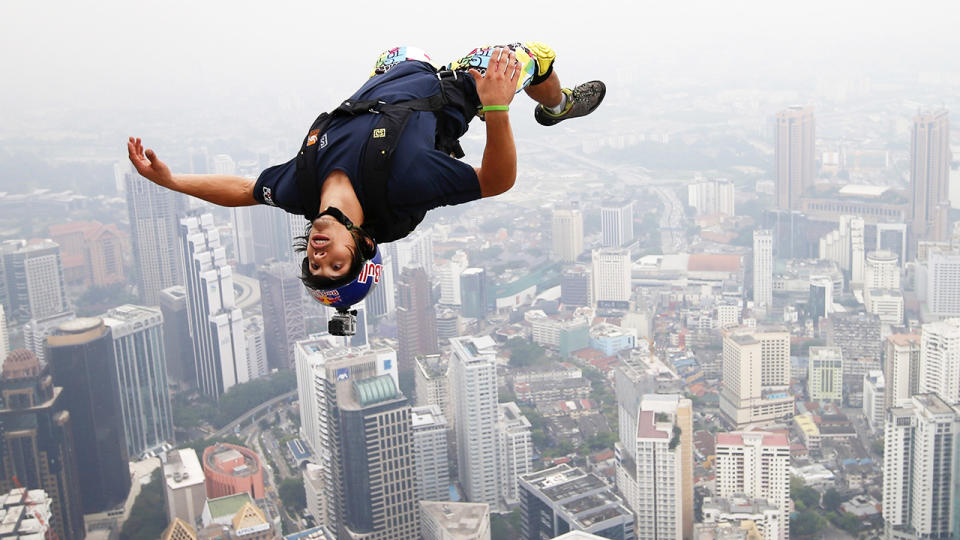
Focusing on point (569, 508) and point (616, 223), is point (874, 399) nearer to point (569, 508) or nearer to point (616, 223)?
point (569, 508)

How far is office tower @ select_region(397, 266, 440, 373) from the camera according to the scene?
1308cm

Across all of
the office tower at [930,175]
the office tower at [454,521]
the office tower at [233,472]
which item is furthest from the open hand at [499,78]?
the office tower at [930,175]

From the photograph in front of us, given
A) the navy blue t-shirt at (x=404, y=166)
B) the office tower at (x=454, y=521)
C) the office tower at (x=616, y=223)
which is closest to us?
the navy blue t-shirt at (x=404, y=166)

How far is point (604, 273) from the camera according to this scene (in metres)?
16.8

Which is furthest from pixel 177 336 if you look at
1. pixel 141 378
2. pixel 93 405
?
pixel 93 405

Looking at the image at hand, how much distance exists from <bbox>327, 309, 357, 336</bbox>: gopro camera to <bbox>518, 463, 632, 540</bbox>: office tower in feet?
26.1

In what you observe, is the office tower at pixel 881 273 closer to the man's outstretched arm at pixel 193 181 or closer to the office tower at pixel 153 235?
the office tower at pixel 153 235

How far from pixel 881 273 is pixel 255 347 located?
9547 mm

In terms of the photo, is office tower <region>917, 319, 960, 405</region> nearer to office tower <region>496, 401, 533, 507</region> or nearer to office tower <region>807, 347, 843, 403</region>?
office tower <region>807, 347, 843, 403</region>

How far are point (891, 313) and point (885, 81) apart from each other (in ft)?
28.3

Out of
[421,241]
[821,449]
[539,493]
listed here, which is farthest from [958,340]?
[421,241]

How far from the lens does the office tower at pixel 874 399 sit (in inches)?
468

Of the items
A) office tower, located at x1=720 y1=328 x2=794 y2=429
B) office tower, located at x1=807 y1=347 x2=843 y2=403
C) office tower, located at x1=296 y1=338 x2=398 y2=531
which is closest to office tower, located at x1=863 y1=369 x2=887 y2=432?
office tower, located at x1=807 y1=347 x2=843 y2=403

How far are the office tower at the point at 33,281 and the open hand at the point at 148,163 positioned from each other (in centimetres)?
1283
